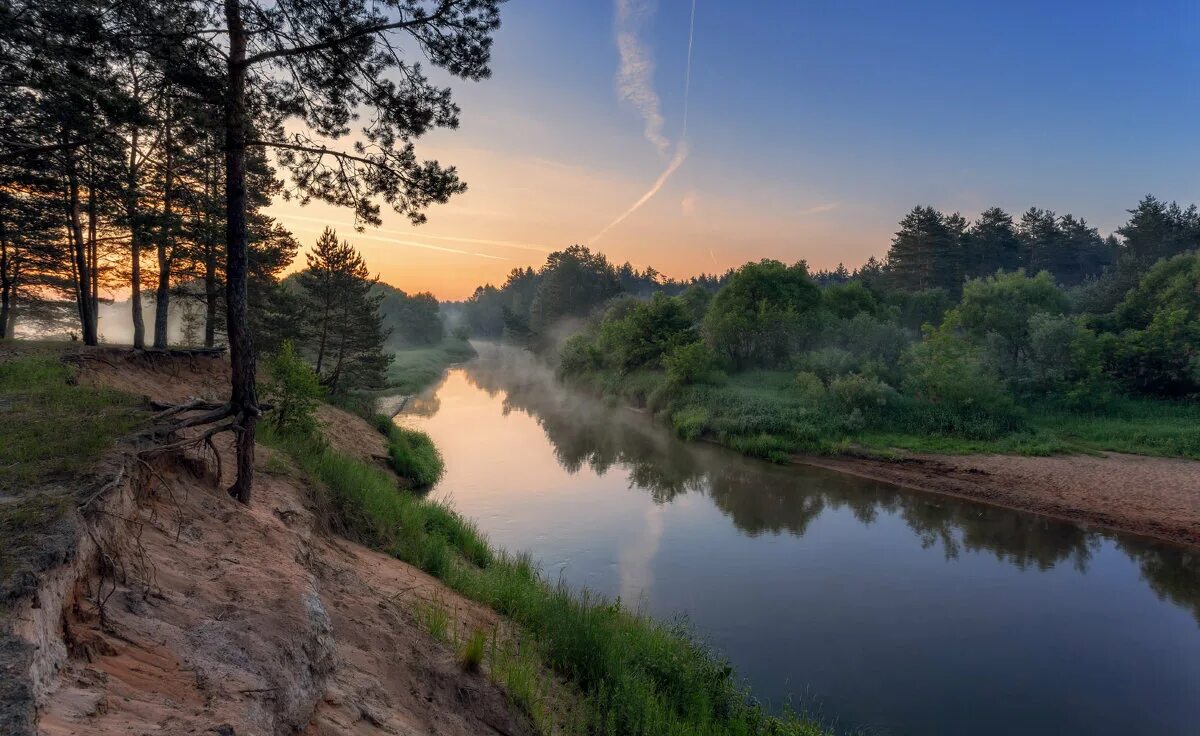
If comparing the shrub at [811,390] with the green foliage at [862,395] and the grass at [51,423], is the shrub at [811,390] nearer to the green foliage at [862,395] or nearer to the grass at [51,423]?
the green foliage at [862,395]

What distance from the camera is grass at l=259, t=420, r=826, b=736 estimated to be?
23.7ft

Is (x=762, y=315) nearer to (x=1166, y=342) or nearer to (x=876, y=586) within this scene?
(x=1166, y=342)

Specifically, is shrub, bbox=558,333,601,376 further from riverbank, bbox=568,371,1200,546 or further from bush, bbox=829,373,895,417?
bush, bbox=829,373,895,417

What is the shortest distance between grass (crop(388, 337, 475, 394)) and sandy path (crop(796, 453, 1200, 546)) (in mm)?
25662

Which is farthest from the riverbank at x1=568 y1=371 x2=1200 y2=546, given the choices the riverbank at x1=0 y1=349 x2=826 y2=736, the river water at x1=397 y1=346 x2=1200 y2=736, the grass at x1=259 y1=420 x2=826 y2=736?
the riverbank at x1=0 y1=349 x2=826 y2=736

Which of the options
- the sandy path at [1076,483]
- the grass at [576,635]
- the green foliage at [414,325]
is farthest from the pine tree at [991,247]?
the green foliage at [414,325]

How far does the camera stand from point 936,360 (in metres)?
30.1

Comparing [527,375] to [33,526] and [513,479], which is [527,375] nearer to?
[513,479]

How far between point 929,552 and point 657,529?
314 inches

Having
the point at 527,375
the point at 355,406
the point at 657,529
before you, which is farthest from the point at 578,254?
the point at 657,529

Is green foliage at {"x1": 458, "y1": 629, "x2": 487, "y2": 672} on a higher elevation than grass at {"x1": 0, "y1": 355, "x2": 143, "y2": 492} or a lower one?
lower

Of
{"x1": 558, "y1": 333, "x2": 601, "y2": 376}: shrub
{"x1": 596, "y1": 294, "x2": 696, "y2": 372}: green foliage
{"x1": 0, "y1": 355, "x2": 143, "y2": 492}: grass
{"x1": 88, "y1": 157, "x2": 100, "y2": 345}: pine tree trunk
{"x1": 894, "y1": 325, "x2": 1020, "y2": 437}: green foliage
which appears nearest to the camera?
{"x1": 0, "y1": 355, "x2": 143, "y2": 492}: grass

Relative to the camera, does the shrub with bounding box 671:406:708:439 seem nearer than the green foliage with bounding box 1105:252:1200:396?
No

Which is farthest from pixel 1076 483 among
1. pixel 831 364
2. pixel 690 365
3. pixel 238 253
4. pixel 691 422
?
pixel 238 253
